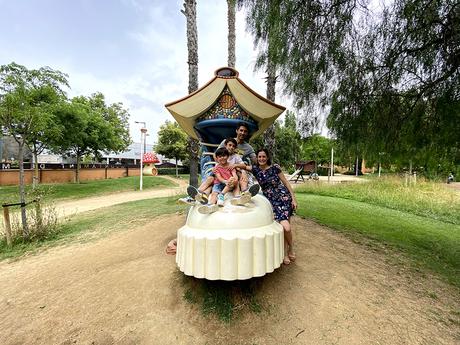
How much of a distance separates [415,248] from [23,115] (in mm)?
8233

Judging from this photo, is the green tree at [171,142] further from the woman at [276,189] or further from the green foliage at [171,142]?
the woman at [276,189]

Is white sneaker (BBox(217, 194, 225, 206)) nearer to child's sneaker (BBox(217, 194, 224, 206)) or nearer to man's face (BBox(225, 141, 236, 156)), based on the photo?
child's sneaker (BBox(217, 194, 224, 206))

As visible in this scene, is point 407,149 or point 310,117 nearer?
point 407,149

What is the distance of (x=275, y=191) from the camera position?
3.09 meters

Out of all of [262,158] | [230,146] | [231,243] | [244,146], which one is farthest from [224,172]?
[231,243]

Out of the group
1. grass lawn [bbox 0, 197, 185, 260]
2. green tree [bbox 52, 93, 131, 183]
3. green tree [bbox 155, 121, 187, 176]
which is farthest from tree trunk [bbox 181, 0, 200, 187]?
green tree [bbox 155, 121, 187, 176]

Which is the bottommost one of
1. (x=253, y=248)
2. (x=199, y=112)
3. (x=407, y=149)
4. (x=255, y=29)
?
(x=253, y=248)

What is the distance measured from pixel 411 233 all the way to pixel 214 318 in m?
5.40

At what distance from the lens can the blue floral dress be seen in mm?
2994

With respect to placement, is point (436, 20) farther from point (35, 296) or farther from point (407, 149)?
point (35, 296)

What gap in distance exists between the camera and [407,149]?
3.72 m

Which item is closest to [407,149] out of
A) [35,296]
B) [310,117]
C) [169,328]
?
[310,117]

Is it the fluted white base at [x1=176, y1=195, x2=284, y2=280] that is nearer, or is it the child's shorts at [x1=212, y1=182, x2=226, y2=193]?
the fluted white base at [x1=176, y1=195, x2=284, y2=280]

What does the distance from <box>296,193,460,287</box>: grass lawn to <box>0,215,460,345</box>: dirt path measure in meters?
0.89
